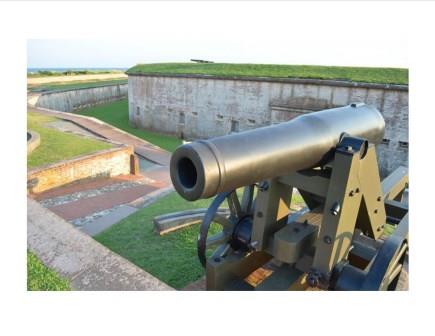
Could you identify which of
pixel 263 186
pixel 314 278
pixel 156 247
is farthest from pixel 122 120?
pixel 314 278

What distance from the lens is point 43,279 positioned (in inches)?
104

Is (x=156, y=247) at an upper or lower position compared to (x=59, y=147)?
lower

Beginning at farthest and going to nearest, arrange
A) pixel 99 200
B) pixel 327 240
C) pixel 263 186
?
pixel 99 200 → pixel 263 186 → pixel 327 240

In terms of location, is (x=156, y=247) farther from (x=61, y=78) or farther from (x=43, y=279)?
(x=61, y=78)

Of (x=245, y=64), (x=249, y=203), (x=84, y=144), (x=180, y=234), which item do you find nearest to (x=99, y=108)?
(x=245, y=64)

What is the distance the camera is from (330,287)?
107 inches

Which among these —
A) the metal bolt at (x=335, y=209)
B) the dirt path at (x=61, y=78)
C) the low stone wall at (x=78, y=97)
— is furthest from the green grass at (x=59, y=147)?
the dirt path at (x=61, y=78)

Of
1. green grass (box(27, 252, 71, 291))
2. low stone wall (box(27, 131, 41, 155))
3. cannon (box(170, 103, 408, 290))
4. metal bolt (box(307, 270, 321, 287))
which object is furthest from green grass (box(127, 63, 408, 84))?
green grass (box(27, 252, 71, 291))

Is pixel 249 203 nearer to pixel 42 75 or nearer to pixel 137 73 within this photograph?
pixel 137 73

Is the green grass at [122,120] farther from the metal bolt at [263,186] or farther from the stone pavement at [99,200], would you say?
the metal bolt at [263,186]

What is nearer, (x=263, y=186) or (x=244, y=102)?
(x=263, y=186)

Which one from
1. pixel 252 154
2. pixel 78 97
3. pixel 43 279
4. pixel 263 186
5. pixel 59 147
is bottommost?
pixel 43 279

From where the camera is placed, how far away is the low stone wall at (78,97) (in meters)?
21.8

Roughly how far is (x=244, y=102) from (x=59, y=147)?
8.87m
